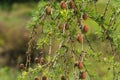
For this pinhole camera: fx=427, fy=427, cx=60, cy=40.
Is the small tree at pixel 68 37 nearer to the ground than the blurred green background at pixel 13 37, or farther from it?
farther from it

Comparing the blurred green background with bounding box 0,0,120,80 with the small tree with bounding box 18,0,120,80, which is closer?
the small tree with bounding box 18,0,120,80

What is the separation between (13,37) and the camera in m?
10.9

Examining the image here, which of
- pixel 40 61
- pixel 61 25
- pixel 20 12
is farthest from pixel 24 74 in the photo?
pixel 20 12

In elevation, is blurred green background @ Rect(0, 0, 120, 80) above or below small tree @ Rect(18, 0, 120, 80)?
below

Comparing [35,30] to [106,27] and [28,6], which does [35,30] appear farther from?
[28,6]

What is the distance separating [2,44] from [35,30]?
846 centimetres

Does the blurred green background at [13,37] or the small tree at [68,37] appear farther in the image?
the blurred green background at [13,37]

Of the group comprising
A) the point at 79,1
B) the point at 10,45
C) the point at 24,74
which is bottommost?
the point at 10,45

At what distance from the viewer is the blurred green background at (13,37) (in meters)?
6.14

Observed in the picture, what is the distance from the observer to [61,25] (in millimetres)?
1693

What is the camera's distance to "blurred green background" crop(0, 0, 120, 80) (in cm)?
614

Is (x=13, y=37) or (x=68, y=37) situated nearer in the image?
(x=68, y=37)

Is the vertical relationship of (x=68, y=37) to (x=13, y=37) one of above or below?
above

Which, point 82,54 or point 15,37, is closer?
point 82,54
